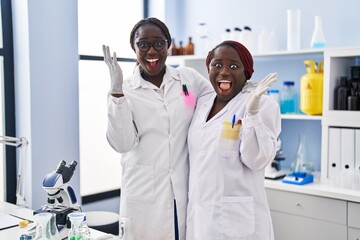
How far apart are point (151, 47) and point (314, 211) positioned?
4.62 ft

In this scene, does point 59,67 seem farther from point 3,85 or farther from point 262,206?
point 262,206

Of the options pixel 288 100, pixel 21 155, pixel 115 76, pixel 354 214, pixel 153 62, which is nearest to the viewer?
pixel 115 76

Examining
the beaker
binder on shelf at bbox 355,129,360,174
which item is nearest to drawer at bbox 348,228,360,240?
binder on shelf at bbox 355,129,360,174

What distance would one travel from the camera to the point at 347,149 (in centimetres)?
248

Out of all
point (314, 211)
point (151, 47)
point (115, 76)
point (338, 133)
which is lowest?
point (314, 211)

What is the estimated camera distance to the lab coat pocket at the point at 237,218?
1.62 m

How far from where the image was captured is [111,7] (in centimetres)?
340

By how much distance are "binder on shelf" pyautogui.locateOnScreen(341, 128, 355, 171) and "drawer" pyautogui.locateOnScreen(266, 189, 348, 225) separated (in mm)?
245

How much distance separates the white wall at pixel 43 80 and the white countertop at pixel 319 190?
1397 mm

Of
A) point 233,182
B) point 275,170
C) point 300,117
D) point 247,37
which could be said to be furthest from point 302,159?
point 233,182

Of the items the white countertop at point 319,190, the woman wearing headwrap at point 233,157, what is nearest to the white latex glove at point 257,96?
the woman wearing headwrap at point 233,157

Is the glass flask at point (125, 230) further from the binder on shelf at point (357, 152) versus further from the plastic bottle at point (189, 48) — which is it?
the plastic bottle at point (189, 48)

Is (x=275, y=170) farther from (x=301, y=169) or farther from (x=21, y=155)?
(x=21, y=155)

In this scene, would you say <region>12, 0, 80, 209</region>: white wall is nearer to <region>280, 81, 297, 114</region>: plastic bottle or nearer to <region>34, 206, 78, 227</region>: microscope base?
<region>34, 206, 78, 227</region>: microscope base
